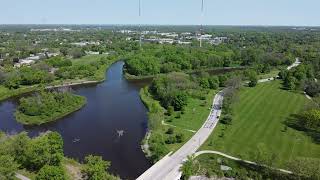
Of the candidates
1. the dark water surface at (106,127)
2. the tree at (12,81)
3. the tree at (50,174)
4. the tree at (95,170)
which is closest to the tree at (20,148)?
the tree at (50,174)

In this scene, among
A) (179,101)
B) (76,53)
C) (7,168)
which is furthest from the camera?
(76,53)

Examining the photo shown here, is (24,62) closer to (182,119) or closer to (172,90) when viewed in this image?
(172,90)

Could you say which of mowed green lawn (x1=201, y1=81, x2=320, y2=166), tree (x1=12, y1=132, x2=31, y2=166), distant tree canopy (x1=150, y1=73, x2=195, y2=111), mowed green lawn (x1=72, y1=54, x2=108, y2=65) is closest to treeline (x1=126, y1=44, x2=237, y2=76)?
mowed green lawn (x1=72, y1=54, x2=108, y2=65)

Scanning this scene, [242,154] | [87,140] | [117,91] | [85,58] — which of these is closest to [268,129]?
[242,154]

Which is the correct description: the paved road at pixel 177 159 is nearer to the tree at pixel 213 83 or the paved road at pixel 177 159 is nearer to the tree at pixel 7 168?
the tree at pixel 7 168

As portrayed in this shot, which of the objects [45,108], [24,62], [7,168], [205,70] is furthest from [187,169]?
[24,62]
